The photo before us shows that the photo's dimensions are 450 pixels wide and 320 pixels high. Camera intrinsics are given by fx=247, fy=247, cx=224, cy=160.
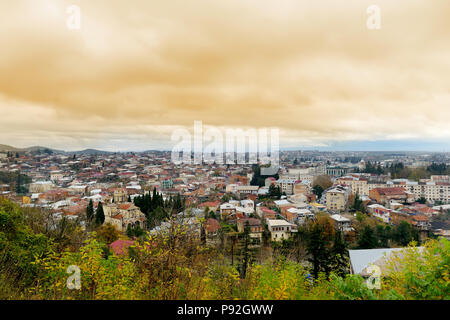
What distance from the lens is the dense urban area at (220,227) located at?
2062 millimetres

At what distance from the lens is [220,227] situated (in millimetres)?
9711

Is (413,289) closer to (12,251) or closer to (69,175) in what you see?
(12,251)

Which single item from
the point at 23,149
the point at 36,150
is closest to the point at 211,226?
the point at 23,149

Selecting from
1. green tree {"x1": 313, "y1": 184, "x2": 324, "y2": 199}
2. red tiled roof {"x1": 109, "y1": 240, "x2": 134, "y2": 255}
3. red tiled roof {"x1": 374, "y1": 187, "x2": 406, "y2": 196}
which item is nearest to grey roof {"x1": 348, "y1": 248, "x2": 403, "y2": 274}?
red tiled roof {"x1": 109, "y1": 240, "x2": 134, "y2": 255}

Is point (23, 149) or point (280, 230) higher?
point (23, 149)

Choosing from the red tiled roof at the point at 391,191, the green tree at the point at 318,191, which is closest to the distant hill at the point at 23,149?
the green tree at the point at 318,191

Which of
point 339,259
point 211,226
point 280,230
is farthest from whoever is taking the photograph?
point 280,230

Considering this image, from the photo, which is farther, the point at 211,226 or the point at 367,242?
the point at 367,242

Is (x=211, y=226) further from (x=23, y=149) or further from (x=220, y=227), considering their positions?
(x=23, y=149)

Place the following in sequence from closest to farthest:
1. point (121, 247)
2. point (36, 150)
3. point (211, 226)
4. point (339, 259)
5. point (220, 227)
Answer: point (121, 247)
point (339, 259)
point (211, 226)
point (220, 227)
point (36, 150)

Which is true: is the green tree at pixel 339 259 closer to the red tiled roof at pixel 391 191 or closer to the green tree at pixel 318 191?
the red tiled roof at pixel 391 191

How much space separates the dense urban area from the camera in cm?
206
